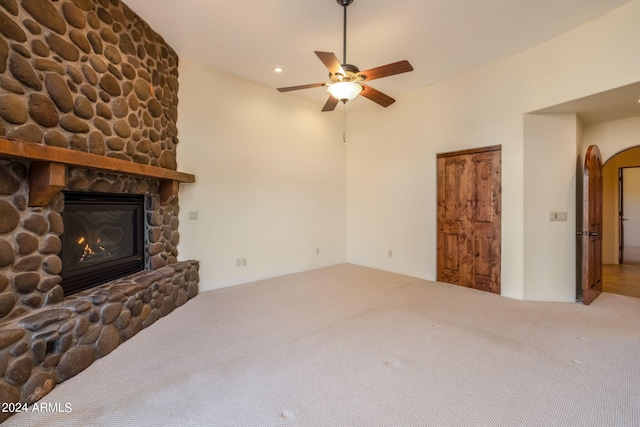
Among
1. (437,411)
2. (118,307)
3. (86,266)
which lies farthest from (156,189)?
(437,411)

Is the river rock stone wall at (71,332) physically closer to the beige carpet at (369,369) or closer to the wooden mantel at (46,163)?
→ the beige carpet at (369,369)

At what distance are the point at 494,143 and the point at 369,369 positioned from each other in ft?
11.5

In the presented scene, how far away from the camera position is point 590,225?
3.60m

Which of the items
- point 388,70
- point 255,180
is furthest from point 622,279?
point 255,180

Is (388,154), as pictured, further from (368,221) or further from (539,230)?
(539,230)

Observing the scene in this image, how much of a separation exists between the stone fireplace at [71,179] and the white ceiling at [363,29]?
1.76ft

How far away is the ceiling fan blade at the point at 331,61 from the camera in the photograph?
2289 millimetres

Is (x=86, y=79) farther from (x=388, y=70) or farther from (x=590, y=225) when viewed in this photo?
(x=590, y=225)

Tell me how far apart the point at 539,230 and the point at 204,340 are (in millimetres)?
4238

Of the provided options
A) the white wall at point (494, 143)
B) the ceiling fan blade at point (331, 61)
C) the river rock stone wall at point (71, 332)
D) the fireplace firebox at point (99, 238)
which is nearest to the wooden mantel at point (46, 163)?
the fireplace firebox at point (99, 238)

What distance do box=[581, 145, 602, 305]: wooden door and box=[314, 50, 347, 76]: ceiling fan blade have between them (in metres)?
3.29

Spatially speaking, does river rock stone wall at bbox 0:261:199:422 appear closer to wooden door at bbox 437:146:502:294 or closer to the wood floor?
wooden door at bbox 437:146:502:294

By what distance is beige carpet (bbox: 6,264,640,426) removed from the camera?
1700 millimetres

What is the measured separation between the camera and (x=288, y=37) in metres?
3.33
